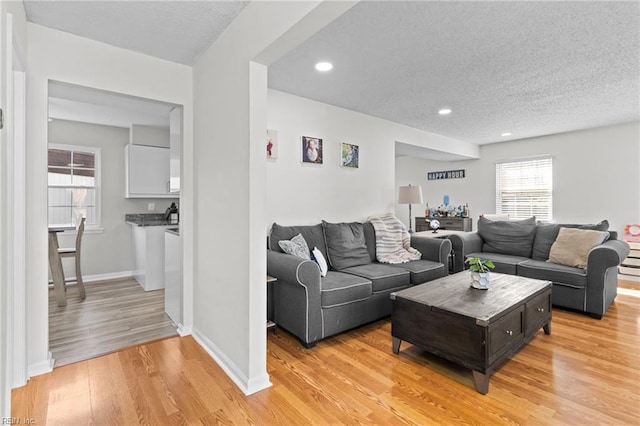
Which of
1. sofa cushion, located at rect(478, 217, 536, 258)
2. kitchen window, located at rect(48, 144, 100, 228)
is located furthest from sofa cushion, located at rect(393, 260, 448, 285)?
kitchen window, located at rect(48, 144, 100, 228)

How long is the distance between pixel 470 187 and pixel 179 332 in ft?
20.1

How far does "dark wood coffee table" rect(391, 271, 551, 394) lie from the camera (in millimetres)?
2027

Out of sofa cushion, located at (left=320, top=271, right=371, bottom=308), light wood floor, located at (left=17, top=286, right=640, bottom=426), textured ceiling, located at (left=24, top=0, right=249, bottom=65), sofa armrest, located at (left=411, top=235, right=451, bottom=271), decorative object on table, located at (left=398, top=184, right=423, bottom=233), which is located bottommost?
light wood floor, located at (left=17, top=286, right=640, bottom=426)

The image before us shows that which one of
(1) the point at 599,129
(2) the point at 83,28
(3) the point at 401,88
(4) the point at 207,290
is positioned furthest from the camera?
(1) the point at 599,129

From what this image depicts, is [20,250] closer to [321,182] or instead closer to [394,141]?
[321,182]

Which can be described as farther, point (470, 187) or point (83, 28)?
point (470, 187)

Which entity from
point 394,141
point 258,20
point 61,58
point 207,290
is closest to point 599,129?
point 394,141

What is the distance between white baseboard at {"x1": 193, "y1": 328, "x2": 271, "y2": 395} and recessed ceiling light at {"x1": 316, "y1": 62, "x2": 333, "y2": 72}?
8.14 feet

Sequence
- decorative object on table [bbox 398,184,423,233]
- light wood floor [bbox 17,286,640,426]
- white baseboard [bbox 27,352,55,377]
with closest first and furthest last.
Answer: light wood floor [bbox 17,286,640,426]
white baseboard [bbox 27,352,55,377]
decorative object on table [bbox 398,184,423,233]

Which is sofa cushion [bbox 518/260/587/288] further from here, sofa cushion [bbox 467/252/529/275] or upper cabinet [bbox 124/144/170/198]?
upper cabinet [bbox 124/144/170/198]

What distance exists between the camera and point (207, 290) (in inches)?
103

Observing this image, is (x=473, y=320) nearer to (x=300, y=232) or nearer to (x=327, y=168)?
(x=300, y=232)

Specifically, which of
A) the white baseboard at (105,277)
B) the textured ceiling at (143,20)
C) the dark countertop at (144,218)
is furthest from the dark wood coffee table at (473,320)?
the white baseboard at (105,277)

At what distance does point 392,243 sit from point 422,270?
557 mm
